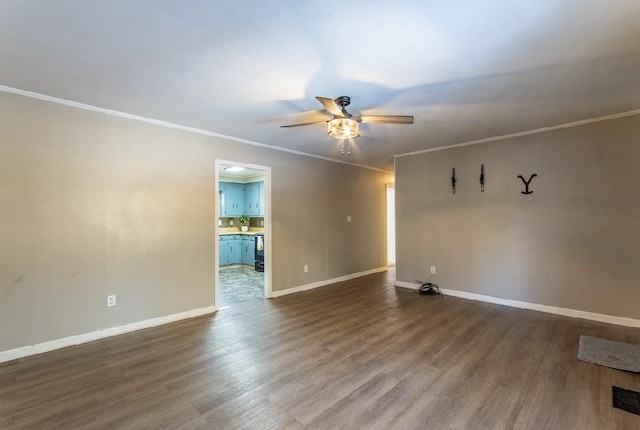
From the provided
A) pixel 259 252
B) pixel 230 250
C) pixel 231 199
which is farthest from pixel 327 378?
pixel 231 199

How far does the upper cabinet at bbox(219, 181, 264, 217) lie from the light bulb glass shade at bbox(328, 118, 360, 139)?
16.6 ft

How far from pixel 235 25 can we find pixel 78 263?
115 inches

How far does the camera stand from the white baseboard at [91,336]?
2766 mm

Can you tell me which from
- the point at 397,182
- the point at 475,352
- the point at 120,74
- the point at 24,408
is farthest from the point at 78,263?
the point at 397,182

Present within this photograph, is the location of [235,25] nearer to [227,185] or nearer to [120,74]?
[120,74]

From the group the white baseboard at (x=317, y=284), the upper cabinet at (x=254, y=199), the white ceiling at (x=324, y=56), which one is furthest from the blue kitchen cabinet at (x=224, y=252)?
the white ceiling at (x=324, y=56)

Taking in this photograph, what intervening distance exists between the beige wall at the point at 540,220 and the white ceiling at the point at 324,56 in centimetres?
65

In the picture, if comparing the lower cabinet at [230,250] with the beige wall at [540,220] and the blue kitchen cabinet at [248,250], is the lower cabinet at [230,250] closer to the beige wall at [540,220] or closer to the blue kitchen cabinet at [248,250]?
the blue kitchen cabinet at [248,250]

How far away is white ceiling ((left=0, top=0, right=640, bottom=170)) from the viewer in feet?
5.77

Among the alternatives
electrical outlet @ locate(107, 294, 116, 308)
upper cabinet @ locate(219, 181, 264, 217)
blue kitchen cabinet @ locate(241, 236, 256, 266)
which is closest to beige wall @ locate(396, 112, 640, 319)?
blue kitchen cabinet @ locate(241, 236, 256, 266)

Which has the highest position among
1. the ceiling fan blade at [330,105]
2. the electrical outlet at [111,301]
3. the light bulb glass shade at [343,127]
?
the ceiling fan blade at [330,105]

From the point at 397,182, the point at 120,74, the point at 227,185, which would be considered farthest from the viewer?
the point at 227,185

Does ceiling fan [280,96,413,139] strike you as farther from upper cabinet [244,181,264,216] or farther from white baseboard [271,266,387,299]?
upper cabinet [244,181,264,216]

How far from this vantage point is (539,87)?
2.76 metres
